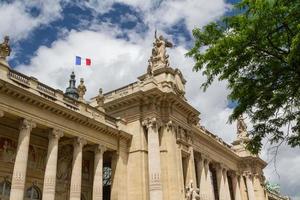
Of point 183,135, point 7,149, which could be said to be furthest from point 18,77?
point 183,135

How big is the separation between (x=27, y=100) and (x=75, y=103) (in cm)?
505

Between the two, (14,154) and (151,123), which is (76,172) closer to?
(14,154)

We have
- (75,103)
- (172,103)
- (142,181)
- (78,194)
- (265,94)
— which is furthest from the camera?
(172,103)

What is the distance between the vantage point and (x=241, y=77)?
1447 cm

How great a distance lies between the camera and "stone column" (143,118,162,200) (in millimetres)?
28719

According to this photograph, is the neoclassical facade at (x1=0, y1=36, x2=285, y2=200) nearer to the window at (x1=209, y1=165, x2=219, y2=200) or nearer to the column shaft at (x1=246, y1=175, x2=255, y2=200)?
the window at (x1=209, y1=165, x2=219, y2=200)

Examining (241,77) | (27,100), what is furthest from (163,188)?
(241,77)

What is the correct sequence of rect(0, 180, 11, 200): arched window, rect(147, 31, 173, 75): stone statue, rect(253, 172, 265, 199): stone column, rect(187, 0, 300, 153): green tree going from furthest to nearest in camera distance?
rect(253, 172, 265, 199): stone column, rect(147, 31, 173, 75): stone statue, rect(0, 180, 11, 200): arched window, rect(187, 0, 300, 153): green tree

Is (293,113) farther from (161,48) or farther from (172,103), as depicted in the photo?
(161,48)

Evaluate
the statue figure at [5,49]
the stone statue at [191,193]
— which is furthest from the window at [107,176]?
the statue figure at [5,49]

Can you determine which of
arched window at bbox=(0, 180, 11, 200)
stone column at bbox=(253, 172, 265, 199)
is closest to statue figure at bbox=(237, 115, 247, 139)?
stone column at bbox=(253, 172, 265, 199)

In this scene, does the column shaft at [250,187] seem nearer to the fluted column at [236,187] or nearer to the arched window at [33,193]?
the fluted column at [236,187]

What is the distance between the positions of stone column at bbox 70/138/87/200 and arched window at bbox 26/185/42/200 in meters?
3.68

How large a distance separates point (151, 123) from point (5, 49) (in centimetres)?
1364
